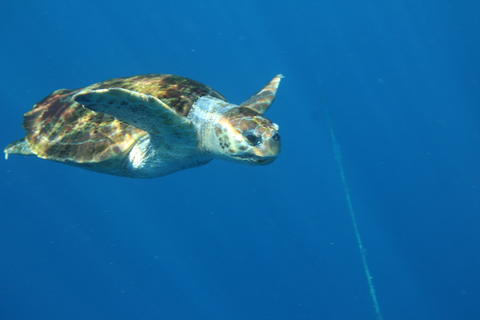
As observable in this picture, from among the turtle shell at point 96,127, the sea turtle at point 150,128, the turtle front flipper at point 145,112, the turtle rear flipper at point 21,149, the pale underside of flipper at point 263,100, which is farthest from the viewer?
the turtle rear flipper at point 21,149

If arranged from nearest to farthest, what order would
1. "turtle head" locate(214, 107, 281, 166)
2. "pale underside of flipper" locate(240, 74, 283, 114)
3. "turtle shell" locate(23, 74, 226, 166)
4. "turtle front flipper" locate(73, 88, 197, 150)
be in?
"turtle front flipper" locate(73, 88, 197, 150) < "turtle head" locate(214, 107, 281, 166) < "turtle shell" locate(23, 74, 226, 166) < "pale underside of flipper" locate(240, 74, 283, 114)

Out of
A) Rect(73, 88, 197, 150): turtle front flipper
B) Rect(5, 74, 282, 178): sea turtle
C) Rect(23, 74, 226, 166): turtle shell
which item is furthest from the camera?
Rect(23, 74, 226, 166): turtle shell

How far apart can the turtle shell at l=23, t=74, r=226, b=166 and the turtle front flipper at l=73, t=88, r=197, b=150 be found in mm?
349

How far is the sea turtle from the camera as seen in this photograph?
2477 mm

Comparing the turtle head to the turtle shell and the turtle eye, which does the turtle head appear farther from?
the turtle shell

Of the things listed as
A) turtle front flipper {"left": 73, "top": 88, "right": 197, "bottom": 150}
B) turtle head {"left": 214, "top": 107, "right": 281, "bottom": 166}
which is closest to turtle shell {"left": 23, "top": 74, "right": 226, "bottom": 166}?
turtle front flipper {"left": 73, "top": 88, "right": 197, "bottom": 150}

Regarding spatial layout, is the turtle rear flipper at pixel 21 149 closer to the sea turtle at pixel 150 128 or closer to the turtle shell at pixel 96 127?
the sea turtle at pixel 150 128

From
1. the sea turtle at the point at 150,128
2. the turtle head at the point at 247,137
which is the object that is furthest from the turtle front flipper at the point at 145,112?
the turtle head at the point at 247,137

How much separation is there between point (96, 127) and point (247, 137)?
1.88m

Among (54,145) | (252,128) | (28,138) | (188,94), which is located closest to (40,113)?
(28,138)

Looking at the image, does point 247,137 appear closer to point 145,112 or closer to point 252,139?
point 252,139

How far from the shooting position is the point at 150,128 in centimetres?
280

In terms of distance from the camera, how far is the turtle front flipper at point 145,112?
2154mm

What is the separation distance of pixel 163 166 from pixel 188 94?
814mm
